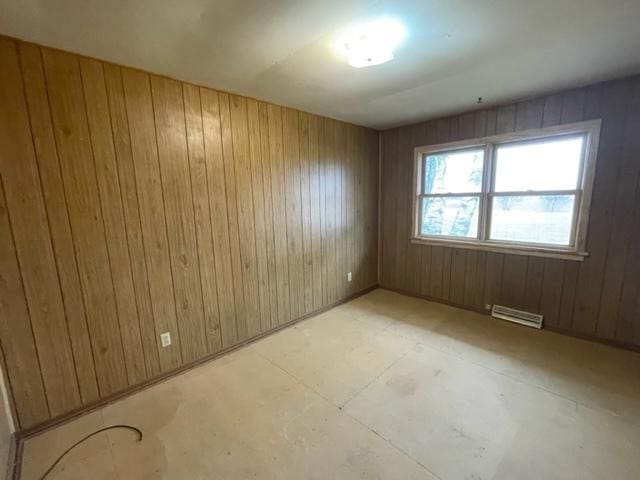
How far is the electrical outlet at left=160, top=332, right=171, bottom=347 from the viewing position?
2.15m

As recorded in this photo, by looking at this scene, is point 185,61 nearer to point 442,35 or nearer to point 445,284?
point 442,35

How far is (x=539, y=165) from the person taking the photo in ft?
9.04

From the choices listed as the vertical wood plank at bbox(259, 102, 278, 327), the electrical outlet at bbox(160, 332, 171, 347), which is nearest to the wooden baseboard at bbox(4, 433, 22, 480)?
the electrical outlet at bbox(160, 332, 171, 347)

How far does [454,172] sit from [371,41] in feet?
7.37

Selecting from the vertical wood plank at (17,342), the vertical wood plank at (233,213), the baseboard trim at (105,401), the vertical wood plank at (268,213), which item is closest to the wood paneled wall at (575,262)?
the vertical wood plank at (268,213)

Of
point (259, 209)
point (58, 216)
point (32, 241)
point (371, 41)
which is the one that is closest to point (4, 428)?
point (32, 241)

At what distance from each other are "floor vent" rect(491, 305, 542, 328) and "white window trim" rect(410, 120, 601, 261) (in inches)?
24.9

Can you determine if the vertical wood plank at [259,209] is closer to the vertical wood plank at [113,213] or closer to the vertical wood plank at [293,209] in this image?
the vertical wood plank at [293,209]

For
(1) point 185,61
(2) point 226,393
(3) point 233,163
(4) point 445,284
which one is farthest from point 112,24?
(4) point 445,284

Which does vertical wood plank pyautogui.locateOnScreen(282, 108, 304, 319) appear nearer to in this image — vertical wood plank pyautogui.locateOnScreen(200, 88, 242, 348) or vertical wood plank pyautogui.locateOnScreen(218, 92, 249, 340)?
vertical wood plank pyautogui.locateOnScreen(218, 92, 249, 340)

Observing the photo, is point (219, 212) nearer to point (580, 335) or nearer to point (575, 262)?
point (575, 262)

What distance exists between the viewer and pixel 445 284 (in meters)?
3.48

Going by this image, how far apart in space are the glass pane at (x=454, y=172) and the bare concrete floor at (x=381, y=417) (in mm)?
1724

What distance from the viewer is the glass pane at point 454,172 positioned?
10.4 ft
